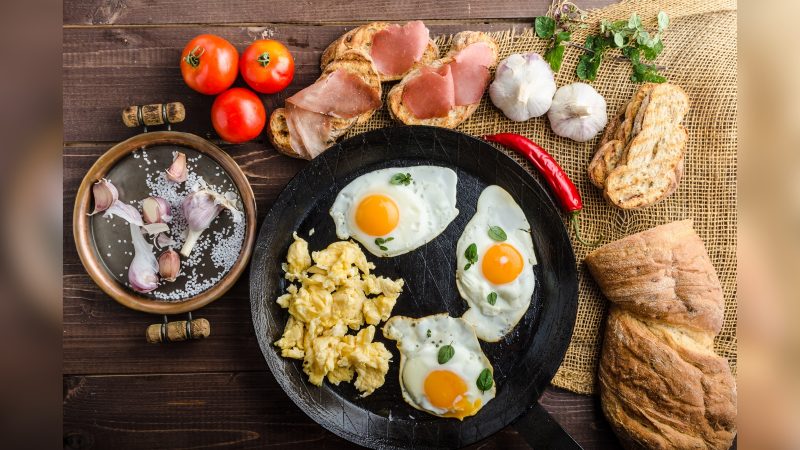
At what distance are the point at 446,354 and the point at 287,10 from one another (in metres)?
2.79

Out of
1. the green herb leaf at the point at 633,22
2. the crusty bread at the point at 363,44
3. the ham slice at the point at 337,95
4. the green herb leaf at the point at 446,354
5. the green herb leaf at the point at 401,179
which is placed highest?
the green herb leaf at the point at 633,22

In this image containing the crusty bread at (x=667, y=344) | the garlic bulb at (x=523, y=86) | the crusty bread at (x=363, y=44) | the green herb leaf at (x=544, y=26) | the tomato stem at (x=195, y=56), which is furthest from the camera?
the green herb leaf at (x=544, y=26)

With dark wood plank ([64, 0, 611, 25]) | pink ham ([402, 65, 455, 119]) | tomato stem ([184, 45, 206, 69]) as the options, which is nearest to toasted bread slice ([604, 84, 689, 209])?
dark wood plank ([64, 0, 611, 25])

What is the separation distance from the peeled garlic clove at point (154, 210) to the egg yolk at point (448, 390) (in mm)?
2188

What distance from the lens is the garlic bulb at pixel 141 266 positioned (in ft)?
13.0

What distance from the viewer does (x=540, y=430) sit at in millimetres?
3820

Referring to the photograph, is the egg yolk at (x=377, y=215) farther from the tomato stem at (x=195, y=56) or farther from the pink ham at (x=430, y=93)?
the tomato stem at (x=195, y=56)

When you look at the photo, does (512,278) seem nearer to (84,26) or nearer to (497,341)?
(497,341)

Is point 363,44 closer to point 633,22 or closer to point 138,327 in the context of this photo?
point 633,22

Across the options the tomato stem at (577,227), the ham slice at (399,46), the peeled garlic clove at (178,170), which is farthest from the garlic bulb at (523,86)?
the peeled garlic clove at (178,170)

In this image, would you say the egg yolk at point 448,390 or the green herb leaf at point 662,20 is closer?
the egg yolk at point 448,390

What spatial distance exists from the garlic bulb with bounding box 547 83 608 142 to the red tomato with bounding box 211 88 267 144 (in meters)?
2.13

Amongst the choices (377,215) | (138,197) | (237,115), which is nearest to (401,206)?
(377,215)

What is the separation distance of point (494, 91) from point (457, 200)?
831mm
